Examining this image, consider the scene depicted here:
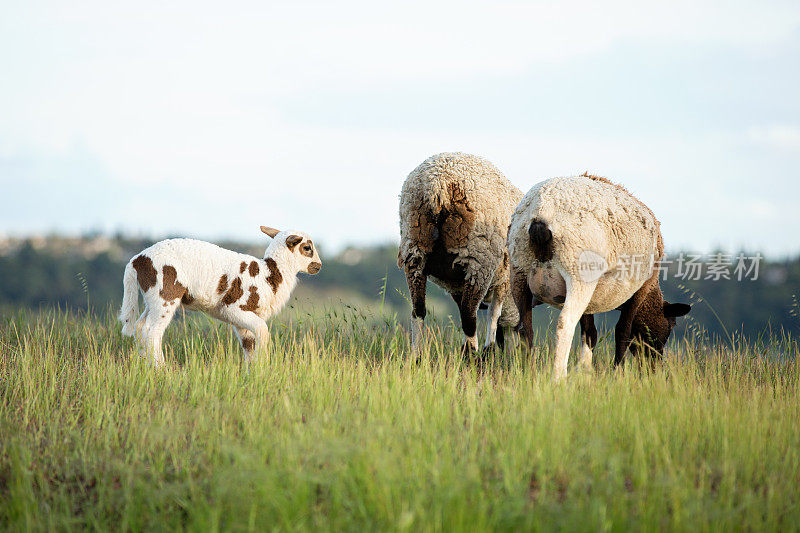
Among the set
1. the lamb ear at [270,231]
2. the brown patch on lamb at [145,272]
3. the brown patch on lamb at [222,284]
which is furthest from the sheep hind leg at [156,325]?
the lamb ear at [270,231]

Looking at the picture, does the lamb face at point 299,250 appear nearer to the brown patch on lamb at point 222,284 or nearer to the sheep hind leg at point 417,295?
the brown patch on lamb at point 222,284

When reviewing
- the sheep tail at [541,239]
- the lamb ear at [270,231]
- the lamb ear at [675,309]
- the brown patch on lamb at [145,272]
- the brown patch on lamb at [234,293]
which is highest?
the sheep tail at [541,239]

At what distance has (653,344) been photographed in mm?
8477

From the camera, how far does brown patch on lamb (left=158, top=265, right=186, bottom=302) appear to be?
24.4 ft

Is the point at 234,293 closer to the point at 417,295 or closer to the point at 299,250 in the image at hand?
the point at 299,250

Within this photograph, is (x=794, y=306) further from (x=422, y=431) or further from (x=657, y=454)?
(x=422, y=431)

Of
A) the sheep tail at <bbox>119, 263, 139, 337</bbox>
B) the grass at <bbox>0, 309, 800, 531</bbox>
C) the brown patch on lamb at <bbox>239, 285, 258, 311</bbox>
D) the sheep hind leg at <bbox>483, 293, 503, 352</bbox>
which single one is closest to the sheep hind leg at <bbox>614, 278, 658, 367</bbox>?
the grass at <bbox>0, 309, 800, 531</bbox>

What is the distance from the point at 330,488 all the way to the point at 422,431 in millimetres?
1096

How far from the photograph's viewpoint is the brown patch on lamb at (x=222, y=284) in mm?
7750

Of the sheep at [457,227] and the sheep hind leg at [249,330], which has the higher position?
the sheep at [457,227]

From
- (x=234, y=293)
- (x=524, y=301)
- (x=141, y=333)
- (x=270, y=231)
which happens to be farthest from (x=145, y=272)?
(x=524, y=301)

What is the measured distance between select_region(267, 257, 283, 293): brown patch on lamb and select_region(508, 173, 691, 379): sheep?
2803 millimetres

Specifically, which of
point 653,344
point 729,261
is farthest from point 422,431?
point 729,261

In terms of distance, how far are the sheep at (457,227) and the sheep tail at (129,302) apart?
317 centimetres
